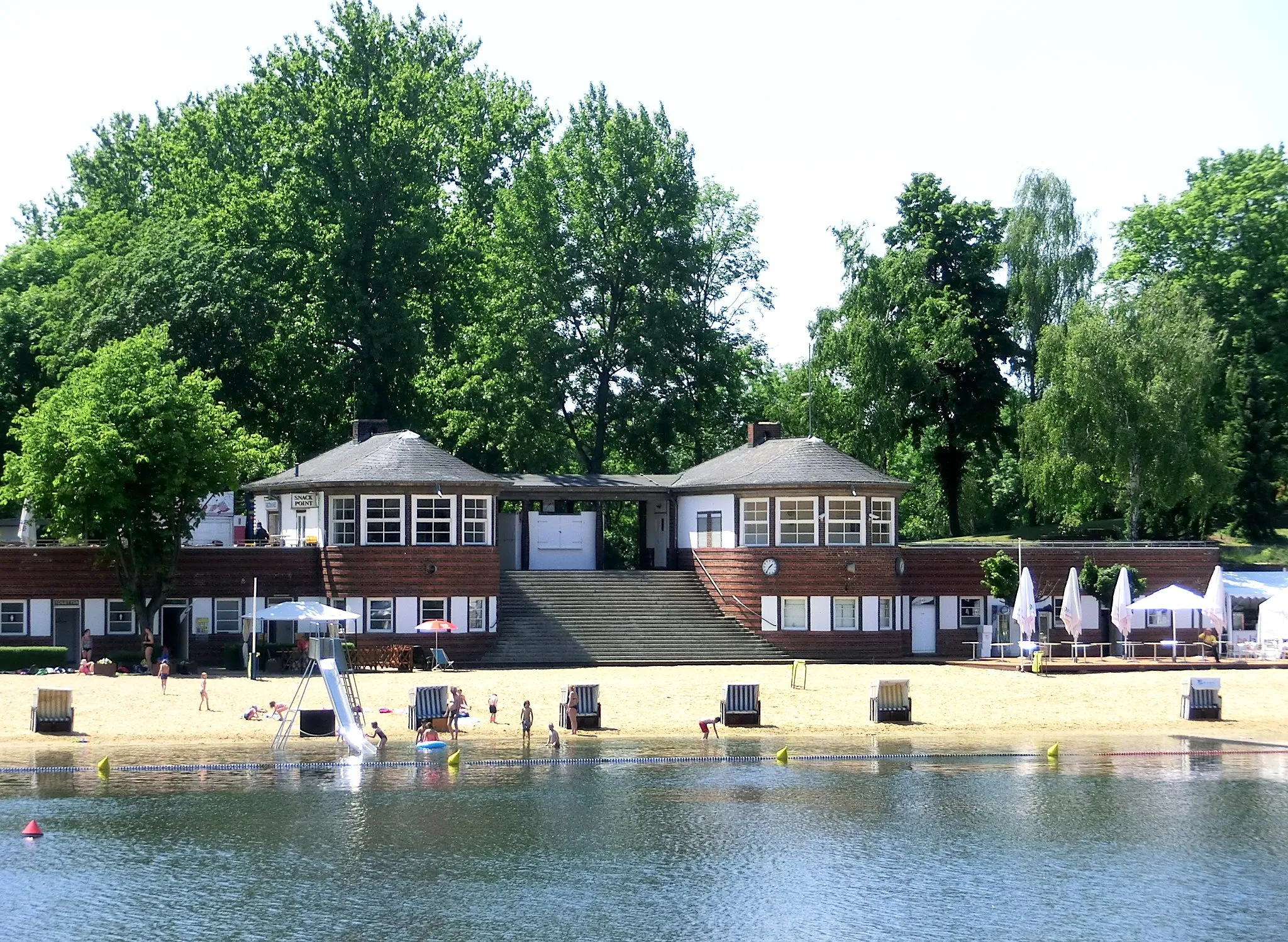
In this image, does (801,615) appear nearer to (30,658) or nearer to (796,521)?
(796,521)

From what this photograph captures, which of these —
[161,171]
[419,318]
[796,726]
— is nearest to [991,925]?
[796,726]

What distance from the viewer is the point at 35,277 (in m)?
82.8

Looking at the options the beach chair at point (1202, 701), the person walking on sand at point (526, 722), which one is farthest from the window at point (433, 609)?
the beach chair at point (1202, 701)

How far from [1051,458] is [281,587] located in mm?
34021

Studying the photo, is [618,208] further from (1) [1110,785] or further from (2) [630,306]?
(1) [1110,785]

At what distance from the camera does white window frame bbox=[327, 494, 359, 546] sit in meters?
56.0

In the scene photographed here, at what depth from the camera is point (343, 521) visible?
184ft

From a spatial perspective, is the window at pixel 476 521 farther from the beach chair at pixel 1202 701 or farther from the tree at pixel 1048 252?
the tree at pixel 1048 252

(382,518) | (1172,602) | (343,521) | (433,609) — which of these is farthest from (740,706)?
(1172,602)

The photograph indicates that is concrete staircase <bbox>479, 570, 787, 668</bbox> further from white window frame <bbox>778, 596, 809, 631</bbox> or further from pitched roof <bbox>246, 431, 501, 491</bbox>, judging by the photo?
pitched roof <bbox>246, 431, 501, 491</bbox>

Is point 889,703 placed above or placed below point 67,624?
below

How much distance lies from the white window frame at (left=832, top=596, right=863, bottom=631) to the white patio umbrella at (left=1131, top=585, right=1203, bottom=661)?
9.32 metres

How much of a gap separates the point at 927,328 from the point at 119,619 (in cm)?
4021

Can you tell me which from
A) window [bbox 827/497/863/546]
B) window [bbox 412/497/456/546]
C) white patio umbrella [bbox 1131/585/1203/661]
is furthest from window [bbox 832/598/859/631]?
window [bbox 412/497/456/546]
